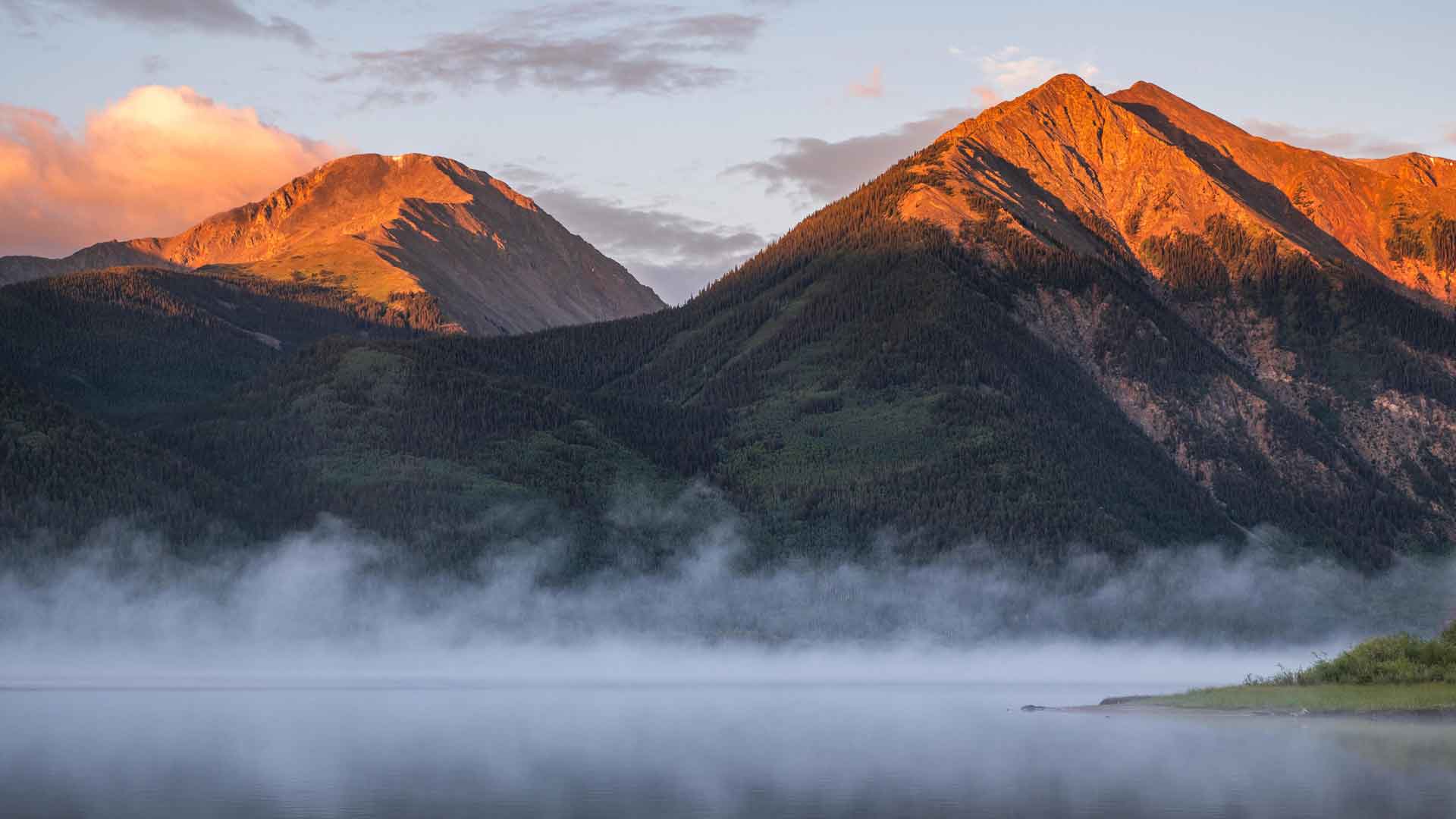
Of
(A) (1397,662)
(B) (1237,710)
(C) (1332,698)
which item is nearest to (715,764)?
(C) (1332,698)

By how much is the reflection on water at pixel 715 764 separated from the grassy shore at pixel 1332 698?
9.91 ft

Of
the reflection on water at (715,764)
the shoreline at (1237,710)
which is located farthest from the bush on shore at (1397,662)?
the reflection on water at (715,764)

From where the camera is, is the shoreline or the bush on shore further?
the bush on shore

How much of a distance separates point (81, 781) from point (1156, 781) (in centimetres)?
4615

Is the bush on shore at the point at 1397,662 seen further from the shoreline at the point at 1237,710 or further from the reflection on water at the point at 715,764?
the reflection on water at the point at 715,764

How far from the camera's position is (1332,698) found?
4983 inches

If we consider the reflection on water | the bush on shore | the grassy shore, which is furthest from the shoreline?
the bush on shore

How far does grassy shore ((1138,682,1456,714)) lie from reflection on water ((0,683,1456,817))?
3.02 meters

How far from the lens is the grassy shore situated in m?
119

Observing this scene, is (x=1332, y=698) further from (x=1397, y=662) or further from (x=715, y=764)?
(x=715, y=764)

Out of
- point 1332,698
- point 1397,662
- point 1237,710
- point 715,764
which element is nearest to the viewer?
point 715,764

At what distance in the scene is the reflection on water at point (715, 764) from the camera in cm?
7688

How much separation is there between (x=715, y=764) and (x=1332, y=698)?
49.3m

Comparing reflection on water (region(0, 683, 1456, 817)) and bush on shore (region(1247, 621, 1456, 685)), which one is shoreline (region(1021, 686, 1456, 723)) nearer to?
reflection on water (region(0, 683, 1456, 817))
